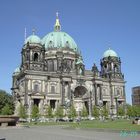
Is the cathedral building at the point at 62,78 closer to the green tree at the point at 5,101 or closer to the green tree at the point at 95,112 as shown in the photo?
the green tree at the point at 5,101

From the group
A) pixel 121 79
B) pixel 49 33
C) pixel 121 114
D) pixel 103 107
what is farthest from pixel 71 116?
pixel 49 33

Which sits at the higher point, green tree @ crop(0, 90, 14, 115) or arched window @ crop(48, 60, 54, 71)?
arched window @ crop(48, 60, 54, 71)

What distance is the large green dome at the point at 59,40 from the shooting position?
105 metres

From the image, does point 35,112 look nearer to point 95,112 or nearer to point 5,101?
point 5,101

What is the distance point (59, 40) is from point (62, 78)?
20356 millimetres

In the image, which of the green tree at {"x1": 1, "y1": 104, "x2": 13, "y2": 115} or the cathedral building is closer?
the green tree at {"x1": 1, "y1": 104, "x2": 13, "y2": 115}

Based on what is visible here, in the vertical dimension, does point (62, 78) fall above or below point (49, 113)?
above

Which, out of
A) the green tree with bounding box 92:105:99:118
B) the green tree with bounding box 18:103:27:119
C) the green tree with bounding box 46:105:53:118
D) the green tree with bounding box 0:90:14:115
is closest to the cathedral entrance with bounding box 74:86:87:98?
the green tree with bounding box 92:105:99:118

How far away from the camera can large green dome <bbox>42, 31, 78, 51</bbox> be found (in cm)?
10468

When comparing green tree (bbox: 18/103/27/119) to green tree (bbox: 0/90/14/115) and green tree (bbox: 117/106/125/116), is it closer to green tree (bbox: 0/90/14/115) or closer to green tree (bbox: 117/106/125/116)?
green tree (bbox: 0/90/14/115)

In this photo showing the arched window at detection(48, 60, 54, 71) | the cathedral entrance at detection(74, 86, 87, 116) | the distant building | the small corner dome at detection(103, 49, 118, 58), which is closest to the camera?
the cathedral entrance at detection(74, 86, 87, 116)

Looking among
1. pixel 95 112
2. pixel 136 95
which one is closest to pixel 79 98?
pixel 95 112

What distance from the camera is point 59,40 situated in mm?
105375

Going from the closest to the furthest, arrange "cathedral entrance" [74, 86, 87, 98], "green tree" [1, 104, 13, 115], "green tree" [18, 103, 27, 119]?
"green tree" [18, 103, 27, 119] < "green tree" [1, 104, 13, 115] < "cathedral entrance" [74, 86, 87, 98]
